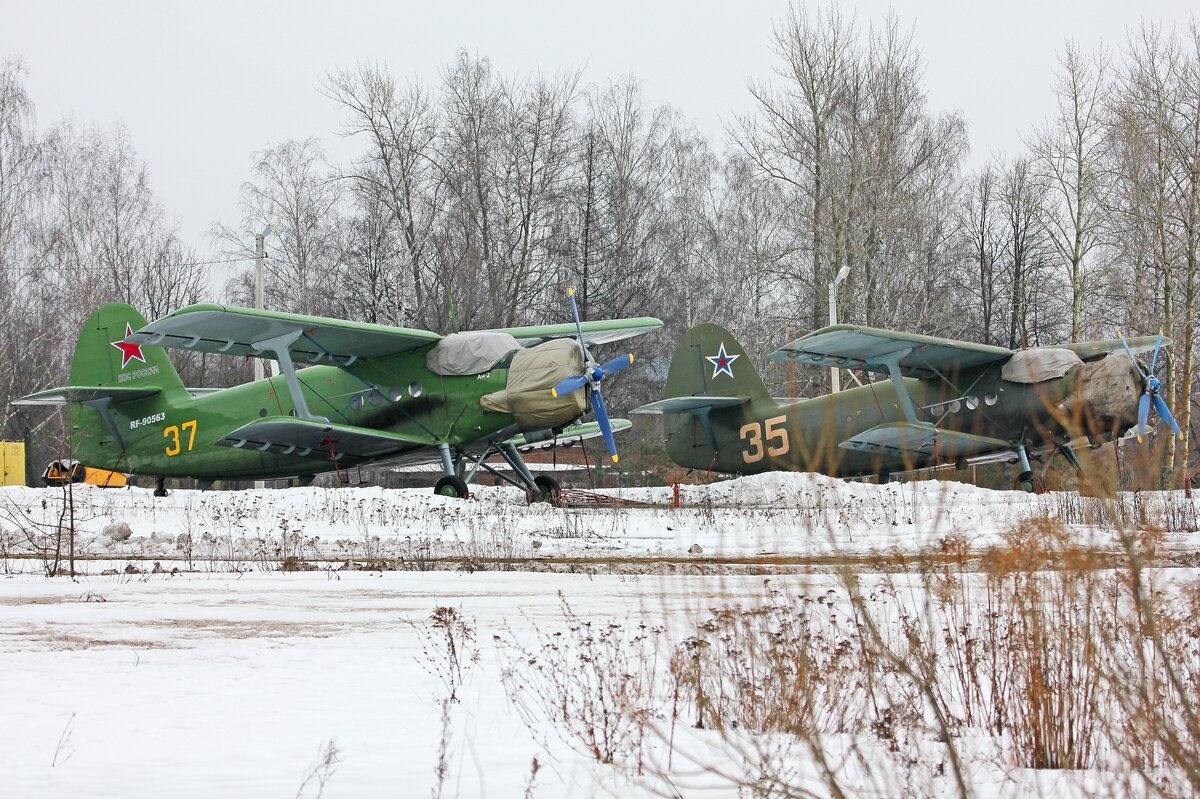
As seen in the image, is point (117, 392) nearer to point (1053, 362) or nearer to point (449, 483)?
point (449, 483)

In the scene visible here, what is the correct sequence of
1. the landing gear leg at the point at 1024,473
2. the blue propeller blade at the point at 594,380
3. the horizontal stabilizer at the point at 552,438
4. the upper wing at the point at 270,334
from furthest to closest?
the landing gear leg at the point at 1024,473 → the horizontal stabilizer at the point at 552,438 → the blue propeller blade at the point at 594,380 → the upper wing at the point at 270,334

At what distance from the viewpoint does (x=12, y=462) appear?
28984 millimetres

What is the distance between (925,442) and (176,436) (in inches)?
530

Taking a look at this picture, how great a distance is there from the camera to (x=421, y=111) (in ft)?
137

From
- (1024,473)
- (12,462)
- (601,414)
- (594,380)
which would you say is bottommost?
(1024,473)

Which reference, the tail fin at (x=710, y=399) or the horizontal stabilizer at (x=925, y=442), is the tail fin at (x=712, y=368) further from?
the horizontal stabilizer at (x=925, y=442)

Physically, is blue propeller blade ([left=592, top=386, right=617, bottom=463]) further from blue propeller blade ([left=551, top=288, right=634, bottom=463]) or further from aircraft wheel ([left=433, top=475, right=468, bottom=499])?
aircraft wheel ([left=433, top=475, right=468, bottom=499])

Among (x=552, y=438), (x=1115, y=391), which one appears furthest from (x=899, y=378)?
(x=552, y=438)

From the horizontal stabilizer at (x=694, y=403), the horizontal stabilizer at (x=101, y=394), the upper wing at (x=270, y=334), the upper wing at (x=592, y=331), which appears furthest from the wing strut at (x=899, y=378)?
the horizontal stabilizer at (x=101, y=394)

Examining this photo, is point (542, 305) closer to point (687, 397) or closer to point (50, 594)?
point (687, 397)

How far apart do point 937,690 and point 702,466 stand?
21921mm

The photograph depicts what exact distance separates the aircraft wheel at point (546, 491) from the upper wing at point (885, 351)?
4595mm

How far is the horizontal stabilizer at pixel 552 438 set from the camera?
20.5 metres

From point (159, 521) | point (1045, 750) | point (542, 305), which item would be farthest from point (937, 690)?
point (542, 305)
